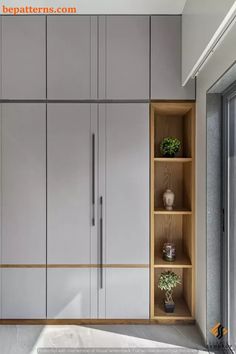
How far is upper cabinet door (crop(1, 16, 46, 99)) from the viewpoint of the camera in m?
2.41

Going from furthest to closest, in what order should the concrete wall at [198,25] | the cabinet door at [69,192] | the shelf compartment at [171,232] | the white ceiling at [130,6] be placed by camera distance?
1. the shelf compartment at [171,232]
2. the cabinet door at [69,192]
3. the white ceiling at [130,6]
4. the concrete wall at [198,25]

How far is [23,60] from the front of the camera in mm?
2412

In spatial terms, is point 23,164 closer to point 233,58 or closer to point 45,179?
point 45,179

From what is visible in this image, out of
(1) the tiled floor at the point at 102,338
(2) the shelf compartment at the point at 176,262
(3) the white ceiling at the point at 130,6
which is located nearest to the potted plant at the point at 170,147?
(2) the shelf compartment at the point at 176,262

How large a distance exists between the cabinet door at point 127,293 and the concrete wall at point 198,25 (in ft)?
5.35

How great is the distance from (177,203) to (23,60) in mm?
1844

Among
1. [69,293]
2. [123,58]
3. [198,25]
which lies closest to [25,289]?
[69,293]

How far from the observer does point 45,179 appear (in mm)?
2414

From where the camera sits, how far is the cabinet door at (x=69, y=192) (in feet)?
7.89

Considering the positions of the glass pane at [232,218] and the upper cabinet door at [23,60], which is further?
the upper cabinet door at [23,60]

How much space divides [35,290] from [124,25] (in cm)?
230

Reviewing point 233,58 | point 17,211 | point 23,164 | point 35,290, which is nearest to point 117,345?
point 35,290

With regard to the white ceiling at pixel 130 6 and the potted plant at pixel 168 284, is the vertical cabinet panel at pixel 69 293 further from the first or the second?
the white ceiling at pixel 130 6

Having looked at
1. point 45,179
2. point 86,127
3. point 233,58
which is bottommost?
point 45,179
